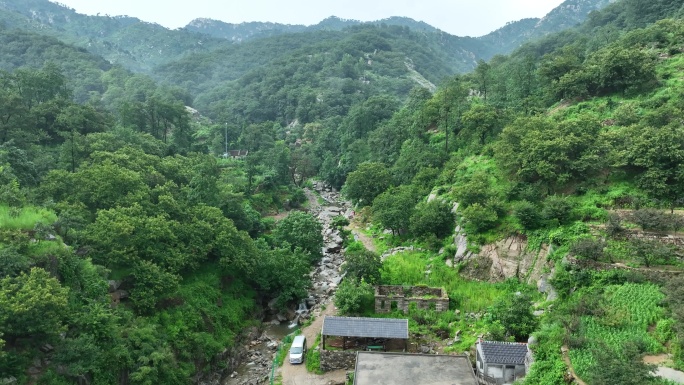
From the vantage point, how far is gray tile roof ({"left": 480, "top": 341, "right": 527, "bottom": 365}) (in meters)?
21.8

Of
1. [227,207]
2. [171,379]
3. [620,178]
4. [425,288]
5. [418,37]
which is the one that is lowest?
[171,379]

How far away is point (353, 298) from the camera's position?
29.6m

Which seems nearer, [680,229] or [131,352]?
[131,352]

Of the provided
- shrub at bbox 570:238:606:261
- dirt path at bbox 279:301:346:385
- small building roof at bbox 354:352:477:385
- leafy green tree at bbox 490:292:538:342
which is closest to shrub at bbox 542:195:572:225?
shrub at bbox 570:238:606:261

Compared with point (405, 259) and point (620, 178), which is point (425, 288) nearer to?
point (405, 259)

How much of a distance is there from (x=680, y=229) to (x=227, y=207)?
33.5 metres

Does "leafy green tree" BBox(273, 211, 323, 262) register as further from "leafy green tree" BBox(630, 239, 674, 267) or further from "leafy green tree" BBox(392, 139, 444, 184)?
"leafy green tree" BBox(630, 239, 674, 267)

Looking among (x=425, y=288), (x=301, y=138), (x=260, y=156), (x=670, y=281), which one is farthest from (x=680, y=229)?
(x=301, y=138)

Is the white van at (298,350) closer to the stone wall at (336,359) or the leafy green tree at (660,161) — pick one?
the stone wall at (336,359)

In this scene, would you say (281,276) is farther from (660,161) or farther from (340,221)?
(660,161)

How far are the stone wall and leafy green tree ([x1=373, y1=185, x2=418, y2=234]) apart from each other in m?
17.9

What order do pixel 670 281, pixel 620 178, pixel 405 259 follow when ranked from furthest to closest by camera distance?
pixel 405 259
pixel 620 178
pixel 670 281

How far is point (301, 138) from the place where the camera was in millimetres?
98375

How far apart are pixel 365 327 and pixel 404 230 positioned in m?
19.4
